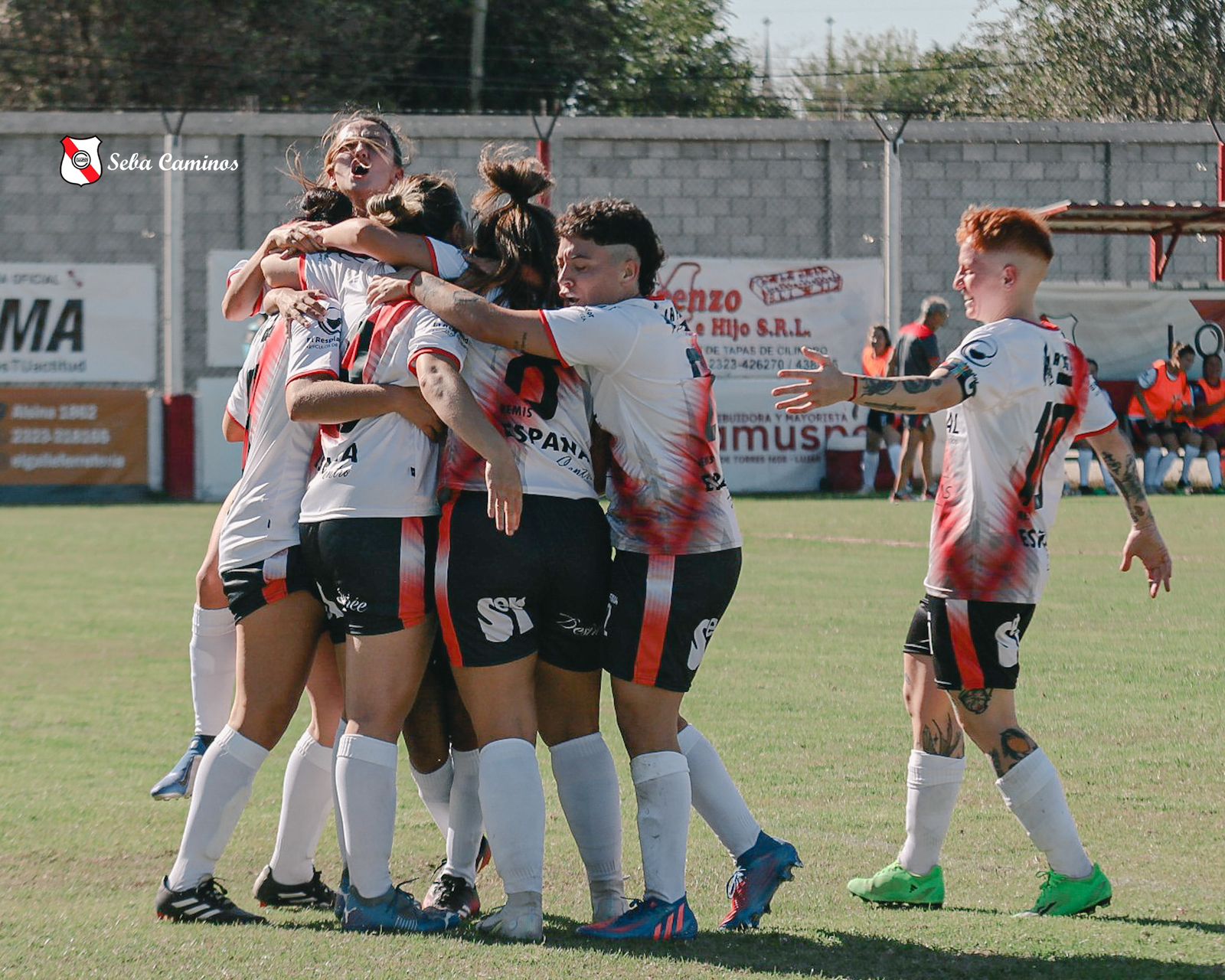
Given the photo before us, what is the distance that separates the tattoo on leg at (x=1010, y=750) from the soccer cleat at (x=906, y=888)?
1.21ft

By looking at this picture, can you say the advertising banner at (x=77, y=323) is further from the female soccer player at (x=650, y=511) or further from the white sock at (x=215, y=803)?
the female soccer player at (x=650, y=511)

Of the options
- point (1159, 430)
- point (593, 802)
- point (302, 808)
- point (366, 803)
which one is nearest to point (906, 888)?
point (593, 802)

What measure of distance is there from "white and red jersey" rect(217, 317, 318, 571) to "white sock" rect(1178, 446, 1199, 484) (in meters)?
18.3

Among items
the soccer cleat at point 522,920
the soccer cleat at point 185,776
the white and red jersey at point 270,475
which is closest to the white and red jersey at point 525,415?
the white and red jersey at point 270,475

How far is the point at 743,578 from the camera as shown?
12141 mm

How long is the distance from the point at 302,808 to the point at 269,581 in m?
0.64

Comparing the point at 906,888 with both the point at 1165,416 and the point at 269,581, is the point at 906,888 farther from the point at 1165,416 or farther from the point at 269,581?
the point at 1165,416

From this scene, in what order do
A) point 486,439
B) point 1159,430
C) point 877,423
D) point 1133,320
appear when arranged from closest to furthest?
point 486,439 → point 877,423 → point 1159,430 → point 1133,320

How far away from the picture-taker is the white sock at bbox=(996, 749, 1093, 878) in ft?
14.3

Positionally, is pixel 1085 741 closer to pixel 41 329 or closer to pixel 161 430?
pixel 161 430

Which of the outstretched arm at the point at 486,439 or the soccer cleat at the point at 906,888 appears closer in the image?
the outstretched arm at the point at 486,439

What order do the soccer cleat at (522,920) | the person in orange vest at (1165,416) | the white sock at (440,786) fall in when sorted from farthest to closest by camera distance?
1. the person in orange vest at (1165,416)
2. the white sock at (440,786)
3. the soccer cleat at (522,920)

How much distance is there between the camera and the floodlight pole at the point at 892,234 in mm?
21984

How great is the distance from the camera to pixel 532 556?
408cm
